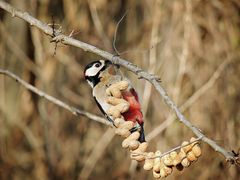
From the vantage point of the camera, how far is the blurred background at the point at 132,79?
13.8 feet

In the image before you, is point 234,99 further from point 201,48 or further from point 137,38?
point 137,38

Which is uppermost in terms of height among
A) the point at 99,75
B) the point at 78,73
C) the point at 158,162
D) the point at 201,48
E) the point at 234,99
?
the point at 78,73

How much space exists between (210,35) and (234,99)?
530 millimetres

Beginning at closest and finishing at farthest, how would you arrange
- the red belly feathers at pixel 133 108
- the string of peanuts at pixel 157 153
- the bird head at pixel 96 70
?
1. the string of peanuts at pixel 157 153
2. the red belly feathers at pixel 133 108
3. the bird head at pixel 96 70

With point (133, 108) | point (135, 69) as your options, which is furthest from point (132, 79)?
point (135, 69)

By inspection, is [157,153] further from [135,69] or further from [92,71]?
[92,71]

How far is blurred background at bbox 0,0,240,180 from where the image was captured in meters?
4.20

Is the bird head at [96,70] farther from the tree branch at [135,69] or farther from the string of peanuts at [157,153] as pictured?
the string of peanuts at [157,153]

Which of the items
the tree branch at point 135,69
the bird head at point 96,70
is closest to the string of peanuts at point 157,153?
the tree branch at point 135,69

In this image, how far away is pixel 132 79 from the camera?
4.95 metres

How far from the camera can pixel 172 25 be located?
4.32 m

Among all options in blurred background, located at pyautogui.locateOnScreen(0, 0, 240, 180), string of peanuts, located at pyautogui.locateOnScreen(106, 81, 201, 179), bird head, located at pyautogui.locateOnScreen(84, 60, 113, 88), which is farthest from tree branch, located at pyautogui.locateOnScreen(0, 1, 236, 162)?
blurred background, located at pyautogui.locateOnScreen(0, 0, 240, 180)

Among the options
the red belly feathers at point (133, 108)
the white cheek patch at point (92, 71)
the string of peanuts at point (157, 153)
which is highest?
the white cheek patch at point (92, 71)

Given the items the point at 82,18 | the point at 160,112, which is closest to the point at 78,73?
the point at 82,18
